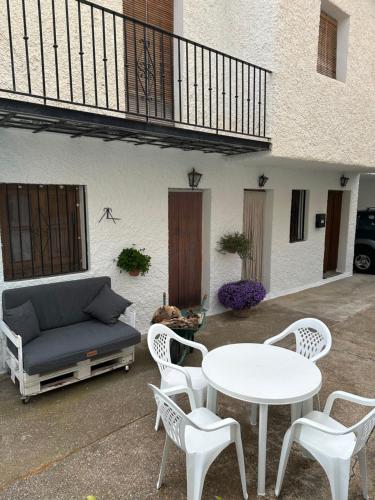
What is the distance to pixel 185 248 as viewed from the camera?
6.95 metres

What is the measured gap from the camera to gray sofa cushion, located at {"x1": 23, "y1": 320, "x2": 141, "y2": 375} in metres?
3.91

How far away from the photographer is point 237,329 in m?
6.47

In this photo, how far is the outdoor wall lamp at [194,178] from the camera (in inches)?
254

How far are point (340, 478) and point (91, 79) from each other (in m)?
5.38

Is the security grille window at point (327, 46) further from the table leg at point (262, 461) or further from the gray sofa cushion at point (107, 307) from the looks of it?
the table leg at point (262, 461)

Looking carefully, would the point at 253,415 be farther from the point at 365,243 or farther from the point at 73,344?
the point at 365,243

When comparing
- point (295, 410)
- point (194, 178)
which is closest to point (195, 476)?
point (295, 410)

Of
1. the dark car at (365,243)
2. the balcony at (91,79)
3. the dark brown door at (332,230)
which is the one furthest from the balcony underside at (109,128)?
the dark car at (365,243)

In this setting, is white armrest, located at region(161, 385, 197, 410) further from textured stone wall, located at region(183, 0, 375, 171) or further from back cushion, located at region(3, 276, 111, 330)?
textured stone wall, located at region(183, 0, 375, 171)

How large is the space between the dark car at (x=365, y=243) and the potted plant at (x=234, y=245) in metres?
6.41

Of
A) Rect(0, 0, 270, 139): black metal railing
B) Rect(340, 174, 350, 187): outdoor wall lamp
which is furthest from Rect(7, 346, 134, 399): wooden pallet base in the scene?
Rect(340, 174, 350, 187): outdoor wall lamp

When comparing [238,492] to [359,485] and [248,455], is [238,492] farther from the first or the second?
[359,485]

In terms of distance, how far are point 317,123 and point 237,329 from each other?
426cm

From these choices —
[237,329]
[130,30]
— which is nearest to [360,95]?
[130,30]
